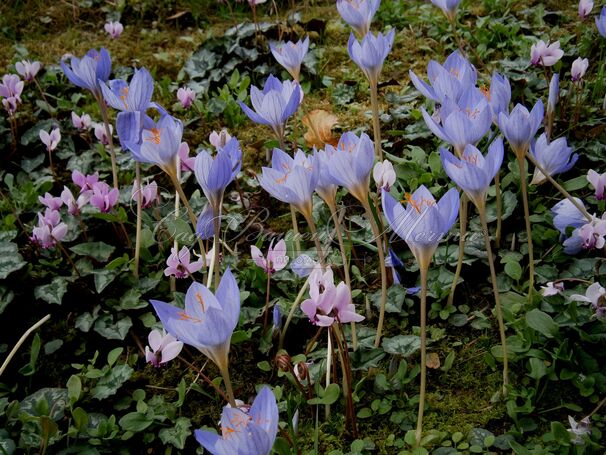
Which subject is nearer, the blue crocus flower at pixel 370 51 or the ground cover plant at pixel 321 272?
the ground cover plant at pixel 321 272

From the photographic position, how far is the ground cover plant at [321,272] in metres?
1.74

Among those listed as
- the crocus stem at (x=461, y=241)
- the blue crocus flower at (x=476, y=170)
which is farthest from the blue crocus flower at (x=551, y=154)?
the blue crocus flower at (x=476, y=170)

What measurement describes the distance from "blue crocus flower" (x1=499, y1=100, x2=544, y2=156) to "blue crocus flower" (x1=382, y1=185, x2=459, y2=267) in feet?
1.13

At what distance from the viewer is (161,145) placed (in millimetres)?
1889

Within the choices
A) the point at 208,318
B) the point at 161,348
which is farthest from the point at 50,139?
the point at 208,318

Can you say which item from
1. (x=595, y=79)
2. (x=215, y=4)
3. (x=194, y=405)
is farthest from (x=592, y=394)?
(x=215, y=4)

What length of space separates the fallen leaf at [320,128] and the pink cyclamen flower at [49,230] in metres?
1.09

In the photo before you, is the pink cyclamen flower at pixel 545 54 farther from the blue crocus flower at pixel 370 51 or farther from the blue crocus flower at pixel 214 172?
the blue crocus flower at pixel 214 172

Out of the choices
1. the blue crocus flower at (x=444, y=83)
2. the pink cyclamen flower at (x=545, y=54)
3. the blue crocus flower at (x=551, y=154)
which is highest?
the blue crocus flower at (x=444, y=83)

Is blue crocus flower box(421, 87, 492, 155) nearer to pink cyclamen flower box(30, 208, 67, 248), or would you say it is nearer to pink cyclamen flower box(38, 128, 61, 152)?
pink cyclamen flower box(30, 208, 67, 248)

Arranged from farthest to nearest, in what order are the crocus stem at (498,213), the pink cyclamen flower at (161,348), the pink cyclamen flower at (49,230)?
1. the pink cyclamen flower at (49,230)
2. the crocus stem at (498,213)
3. the pink cyclamen flower at (161,348)

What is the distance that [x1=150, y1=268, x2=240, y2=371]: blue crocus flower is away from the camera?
1.40 metres

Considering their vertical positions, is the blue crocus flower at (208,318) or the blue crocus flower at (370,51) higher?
→ the blue crocus flower at (370,51)

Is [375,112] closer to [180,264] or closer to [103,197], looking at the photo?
[180,264]
